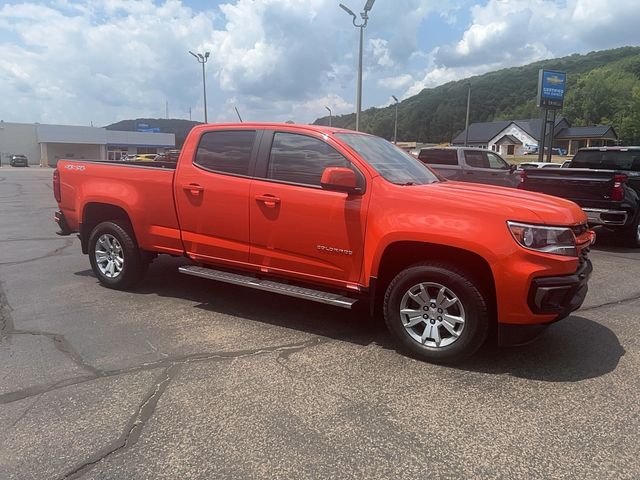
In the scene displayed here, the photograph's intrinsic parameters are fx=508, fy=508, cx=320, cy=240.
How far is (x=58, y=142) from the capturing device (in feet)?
244

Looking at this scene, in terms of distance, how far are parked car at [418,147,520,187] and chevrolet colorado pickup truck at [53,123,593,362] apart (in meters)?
9.24

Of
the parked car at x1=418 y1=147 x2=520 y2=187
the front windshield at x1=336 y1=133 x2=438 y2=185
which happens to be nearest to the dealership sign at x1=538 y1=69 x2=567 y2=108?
the parked car at x1=418 y1=147 x2=520 y2=187

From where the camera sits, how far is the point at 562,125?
334 ft

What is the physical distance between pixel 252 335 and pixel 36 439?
197 cm

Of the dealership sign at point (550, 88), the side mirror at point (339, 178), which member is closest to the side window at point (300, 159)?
the side mirror at point (339, 178)

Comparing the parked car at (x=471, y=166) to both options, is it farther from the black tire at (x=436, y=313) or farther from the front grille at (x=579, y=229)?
the black tire at (x=436, y=313)

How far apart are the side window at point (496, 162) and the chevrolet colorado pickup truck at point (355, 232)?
10133mm

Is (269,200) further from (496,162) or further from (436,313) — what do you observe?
(496,162)

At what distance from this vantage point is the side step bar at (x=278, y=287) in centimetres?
427

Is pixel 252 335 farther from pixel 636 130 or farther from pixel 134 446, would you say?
pixel 636 130

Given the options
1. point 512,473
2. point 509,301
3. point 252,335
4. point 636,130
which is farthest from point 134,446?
point 636,130

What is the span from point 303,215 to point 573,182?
256 inches

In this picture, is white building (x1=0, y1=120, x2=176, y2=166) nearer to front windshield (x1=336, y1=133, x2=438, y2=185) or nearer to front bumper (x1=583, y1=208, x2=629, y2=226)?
front bumper (x1=583, y1=208, x2=629, y2=226)

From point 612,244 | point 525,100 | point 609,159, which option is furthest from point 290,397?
point 525,100
